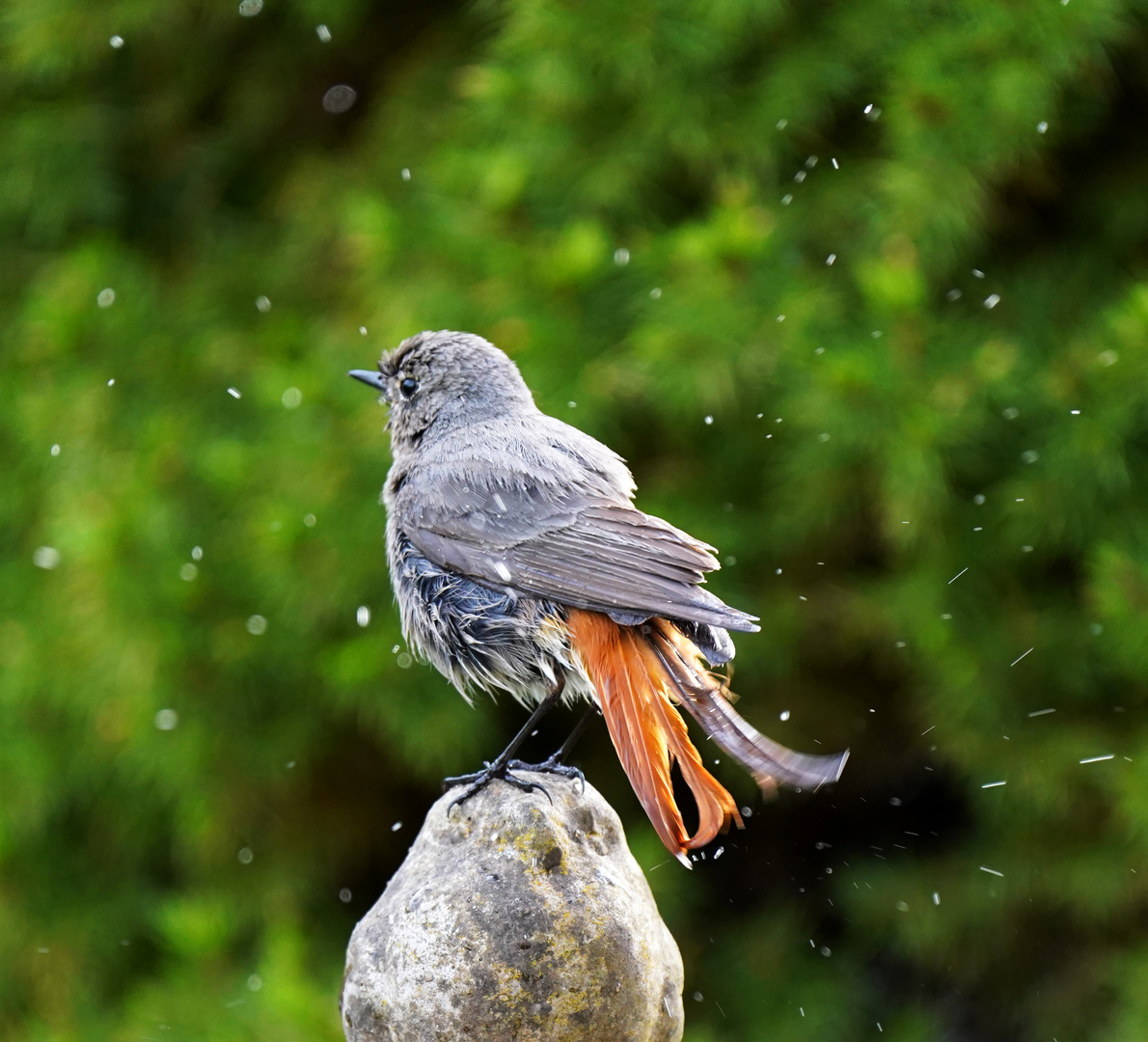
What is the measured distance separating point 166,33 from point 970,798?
4.02m

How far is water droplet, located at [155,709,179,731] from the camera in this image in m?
4.30

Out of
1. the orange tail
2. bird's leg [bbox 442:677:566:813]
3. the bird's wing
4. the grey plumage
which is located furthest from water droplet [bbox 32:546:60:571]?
the orange tail

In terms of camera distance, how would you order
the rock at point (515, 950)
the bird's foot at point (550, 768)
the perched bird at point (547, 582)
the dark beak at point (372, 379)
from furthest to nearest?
1. the dark beak at point (372, 379)
2. the bird's foot at point (550, 768)
3. the perched bird at point (547, 582)
4. the rock at point (515, 950)

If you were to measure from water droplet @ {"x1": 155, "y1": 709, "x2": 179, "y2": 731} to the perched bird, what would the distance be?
4.35 feet

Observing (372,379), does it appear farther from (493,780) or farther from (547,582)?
(493,780)

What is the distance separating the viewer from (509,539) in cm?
303

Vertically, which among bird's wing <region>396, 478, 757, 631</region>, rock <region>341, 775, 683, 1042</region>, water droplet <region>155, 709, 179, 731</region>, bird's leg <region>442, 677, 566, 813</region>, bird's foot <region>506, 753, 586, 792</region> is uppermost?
bird's wing <region>396, 478, 757, 631</region>

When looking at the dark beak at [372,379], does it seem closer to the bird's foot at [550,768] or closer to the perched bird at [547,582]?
the perched bird at [547,582]

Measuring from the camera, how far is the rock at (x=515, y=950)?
2.30 meters

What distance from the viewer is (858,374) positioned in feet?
12.0

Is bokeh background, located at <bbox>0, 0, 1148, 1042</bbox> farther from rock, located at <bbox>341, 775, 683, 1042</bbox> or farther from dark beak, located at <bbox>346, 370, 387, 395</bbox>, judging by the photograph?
rock, located at <bbox>341, 775, 683, 1042</bbox>

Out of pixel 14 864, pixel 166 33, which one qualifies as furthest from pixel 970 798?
pixel 166 33

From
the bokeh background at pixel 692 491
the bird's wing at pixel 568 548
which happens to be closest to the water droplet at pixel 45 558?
the bokeh background at pixel 692 491

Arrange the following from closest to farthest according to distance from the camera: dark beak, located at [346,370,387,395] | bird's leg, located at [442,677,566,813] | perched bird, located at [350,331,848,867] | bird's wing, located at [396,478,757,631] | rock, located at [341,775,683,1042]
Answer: rock, located at [341,775,683,1042] → perched bird, located at [350,331,848,867] → bird's wing, located at [396,478,757,631] → bird's leg, located at [442,677,566,813] → dark beak, located at [346,370,387,395]
